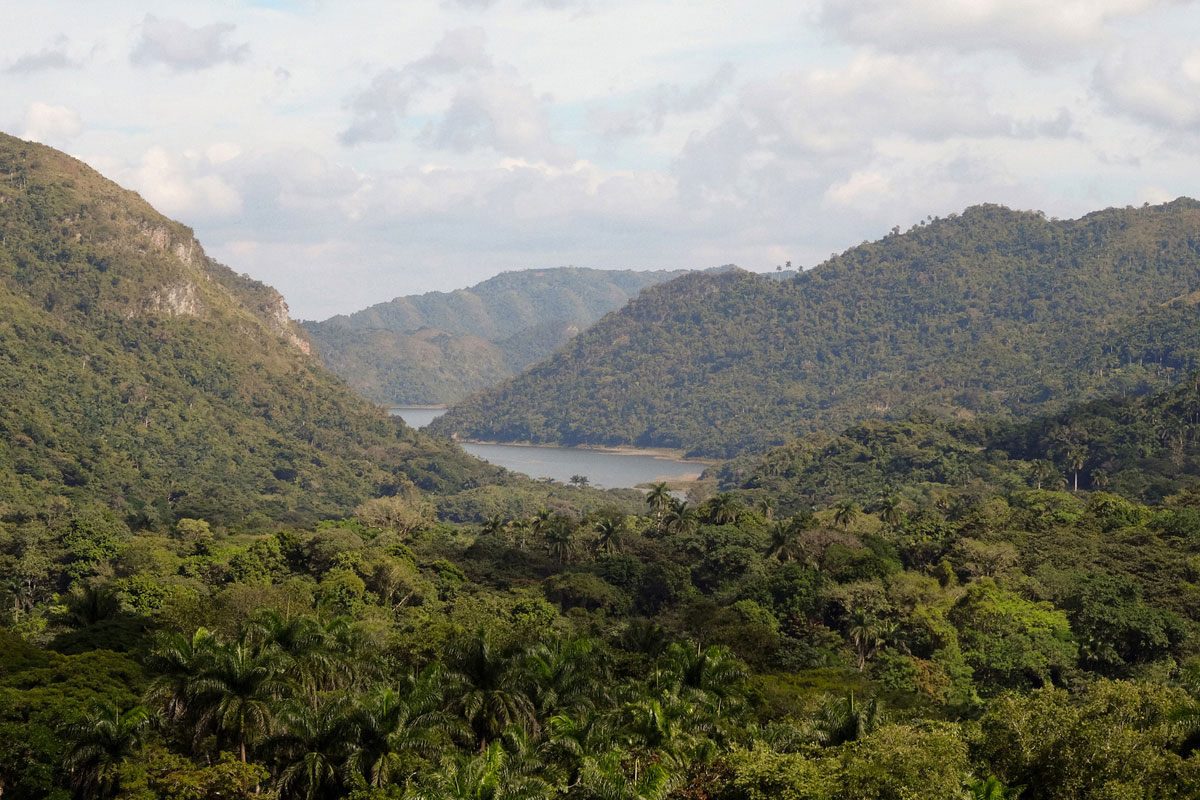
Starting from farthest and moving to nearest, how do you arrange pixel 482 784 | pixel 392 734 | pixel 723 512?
pixel 723 512
pixel 392 734
pixel 482 784

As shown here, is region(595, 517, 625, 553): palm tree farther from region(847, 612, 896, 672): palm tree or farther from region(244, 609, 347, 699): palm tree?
region(244, 609, 347, 699): palm tree

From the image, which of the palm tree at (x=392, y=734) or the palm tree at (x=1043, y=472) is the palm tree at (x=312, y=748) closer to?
the palm tree at (x=392, y=734)

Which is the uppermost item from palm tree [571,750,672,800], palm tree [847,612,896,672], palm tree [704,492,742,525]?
palm tree [704,492,742,525]

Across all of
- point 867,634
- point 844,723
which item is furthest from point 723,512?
point 844,723

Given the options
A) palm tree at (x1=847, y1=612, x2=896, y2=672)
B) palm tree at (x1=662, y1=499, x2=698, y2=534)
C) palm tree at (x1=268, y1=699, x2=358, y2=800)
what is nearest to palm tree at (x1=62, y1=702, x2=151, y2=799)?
palm tree at (x1=268, y1=699, x2=358, y2=800)

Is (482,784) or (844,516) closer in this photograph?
(482,784)

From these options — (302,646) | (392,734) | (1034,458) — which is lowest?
(392,734)

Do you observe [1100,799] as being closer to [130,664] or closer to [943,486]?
[130,664]

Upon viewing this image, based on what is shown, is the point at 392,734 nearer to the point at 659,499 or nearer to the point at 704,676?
the point at 704,676

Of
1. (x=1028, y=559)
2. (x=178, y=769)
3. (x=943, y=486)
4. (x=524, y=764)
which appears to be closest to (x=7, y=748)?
(x=178, y=769)
